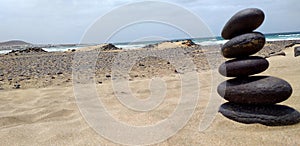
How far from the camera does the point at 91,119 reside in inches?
162

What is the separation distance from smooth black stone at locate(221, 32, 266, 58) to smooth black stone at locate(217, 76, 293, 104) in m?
0.39

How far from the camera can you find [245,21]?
145 inches

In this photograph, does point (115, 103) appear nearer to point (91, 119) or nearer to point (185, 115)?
point (91, 119)

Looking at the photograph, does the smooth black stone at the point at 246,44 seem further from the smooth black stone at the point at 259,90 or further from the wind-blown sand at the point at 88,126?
the wind-blown sand at the point at 88,126

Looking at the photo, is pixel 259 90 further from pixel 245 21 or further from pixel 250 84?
pixel 245 21

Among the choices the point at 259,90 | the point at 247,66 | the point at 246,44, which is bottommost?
the point at 259,90

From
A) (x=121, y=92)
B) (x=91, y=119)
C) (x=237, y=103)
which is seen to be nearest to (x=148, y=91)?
(x=121, y=92)

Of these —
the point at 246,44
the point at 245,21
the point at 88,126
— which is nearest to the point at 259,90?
the point at 246,44

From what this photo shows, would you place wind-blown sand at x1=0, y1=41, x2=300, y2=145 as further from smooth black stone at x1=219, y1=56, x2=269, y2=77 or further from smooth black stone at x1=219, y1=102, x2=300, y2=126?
smooth black stone at x1=219, y1=56, x2=269, y2=77

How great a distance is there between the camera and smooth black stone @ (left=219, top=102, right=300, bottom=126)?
3387 mm

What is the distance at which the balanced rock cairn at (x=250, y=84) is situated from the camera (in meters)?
3.44

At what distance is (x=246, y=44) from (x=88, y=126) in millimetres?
2488

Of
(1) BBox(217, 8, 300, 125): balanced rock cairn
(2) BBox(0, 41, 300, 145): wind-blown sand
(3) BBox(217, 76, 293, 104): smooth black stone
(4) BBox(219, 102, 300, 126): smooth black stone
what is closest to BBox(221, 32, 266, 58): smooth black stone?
(1) BBox(217, 8, 300, 125): balanced rock cairn

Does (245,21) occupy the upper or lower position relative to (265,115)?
upper
